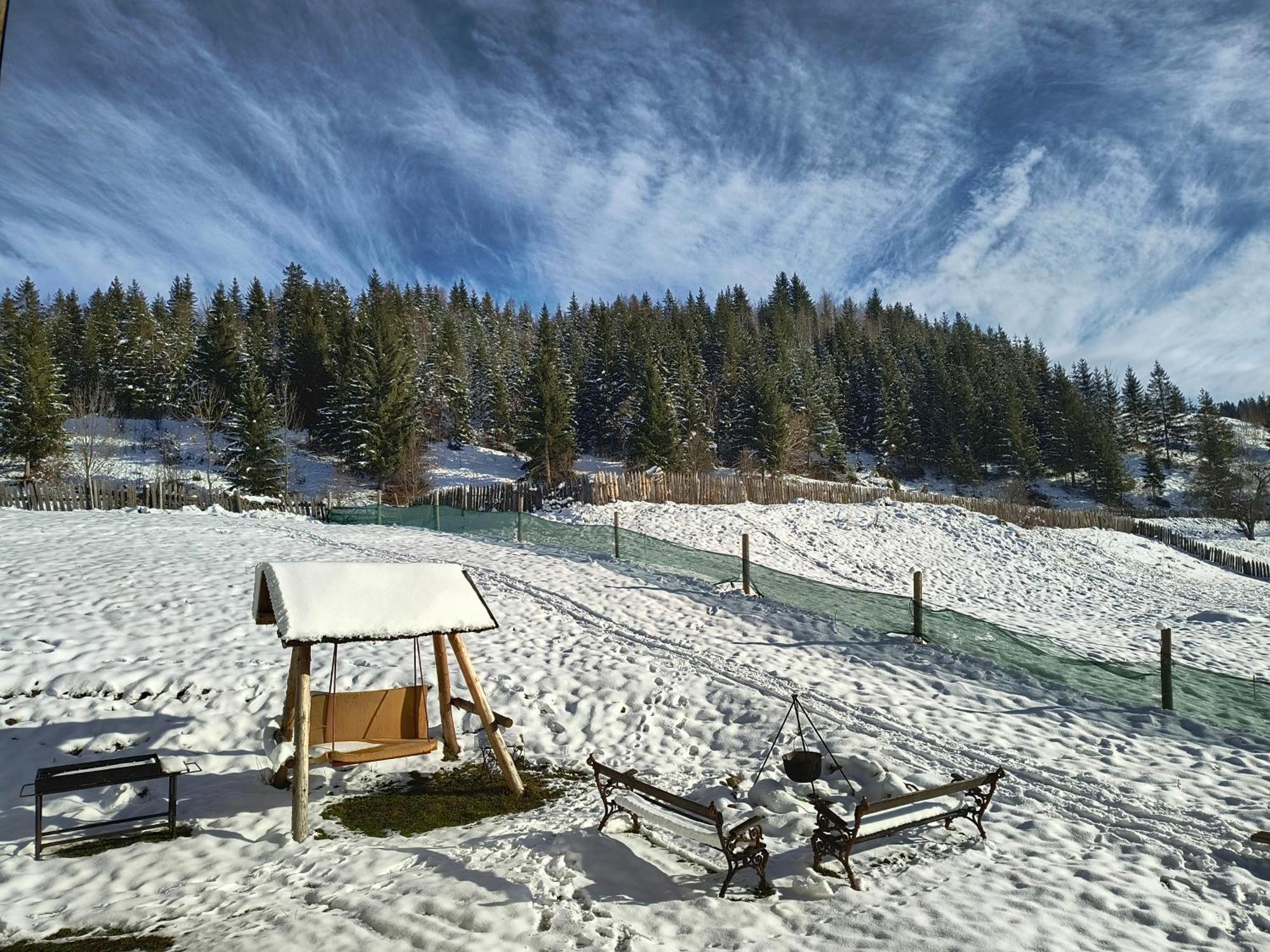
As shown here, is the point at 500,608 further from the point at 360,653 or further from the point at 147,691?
the point at 147,691

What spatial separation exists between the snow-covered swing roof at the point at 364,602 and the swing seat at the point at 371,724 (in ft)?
3.23

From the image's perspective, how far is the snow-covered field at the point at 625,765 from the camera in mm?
4211

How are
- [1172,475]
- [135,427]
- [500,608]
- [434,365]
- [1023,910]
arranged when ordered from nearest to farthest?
[1023,910]
[500,608]
[135,427]
[434,365]
[1172,475]

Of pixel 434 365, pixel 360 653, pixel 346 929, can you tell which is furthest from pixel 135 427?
pixel 346 929

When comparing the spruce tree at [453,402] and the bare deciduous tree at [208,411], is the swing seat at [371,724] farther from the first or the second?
the spruce tree at [453,402]

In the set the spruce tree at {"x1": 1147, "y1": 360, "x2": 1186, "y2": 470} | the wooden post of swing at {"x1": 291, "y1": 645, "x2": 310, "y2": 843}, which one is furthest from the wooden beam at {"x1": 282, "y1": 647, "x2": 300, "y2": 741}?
the spruce tree at {"x1": 1147, "y1": 360, "x2": 1186, "y2": 470}

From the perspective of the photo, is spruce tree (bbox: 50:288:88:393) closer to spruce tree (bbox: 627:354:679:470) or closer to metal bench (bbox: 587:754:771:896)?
spruce tree (bbox: 627:354:679:470)

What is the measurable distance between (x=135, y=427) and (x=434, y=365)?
2501cm

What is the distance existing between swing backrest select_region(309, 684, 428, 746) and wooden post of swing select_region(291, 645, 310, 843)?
579 millimetres

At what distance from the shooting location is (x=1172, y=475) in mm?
70375

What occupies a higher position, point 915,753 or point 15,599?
point 15,599

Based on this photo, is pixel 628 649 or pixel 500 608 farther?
pixel 500 608

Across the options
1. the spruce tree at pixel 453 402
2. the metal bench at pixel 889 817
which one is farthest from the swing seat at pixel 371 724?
the spruce tree at pixel 453 402

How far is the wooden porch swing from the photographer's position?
574cm
